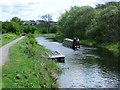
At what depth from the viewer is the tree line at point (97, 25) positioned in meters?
66.7

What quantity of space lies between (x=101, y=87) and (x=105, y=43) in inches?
1980

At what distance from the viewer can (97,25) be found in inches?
3051

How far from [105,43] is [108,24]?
23.3ft

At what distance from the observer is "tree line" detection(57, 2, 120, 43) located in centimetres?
6669

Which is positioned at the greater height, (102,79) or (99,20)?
(99,20)

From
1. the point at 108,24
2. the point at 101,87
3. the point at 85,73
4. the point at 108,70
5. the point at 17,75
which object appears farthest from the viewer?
the point at 108,24

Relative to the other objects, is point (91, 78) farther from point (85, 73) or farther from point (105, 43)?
point (105, 43)

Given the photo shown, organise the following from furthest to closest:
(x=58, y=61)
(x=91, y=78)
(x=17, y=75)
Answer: (x=58, y=61) < (x=91, y=78) < (x=17, y=75)

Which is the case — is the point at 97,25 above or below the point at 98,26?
above

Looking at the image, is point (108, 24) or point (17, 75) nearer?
point (17, 75)

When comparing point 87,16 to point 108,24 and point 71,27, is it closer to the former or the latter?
point 71,27

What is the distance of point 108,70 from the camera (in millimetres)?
34625

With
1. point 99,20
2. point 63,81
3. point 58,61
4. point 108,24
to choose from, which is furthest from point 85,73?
point 99,20

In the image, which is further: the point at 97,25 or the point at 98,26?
the point at 97,25
